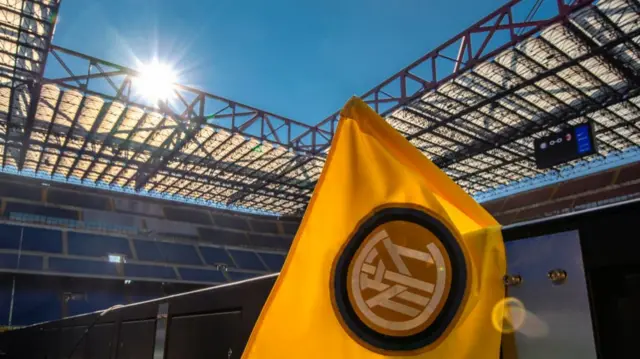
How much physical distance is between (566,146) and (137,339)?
1172 cm

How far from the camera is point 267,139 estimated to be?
55.8 feet

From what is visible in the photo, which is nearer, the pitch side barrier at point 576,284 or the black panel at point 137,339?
the pitch side barrier at point 576,284

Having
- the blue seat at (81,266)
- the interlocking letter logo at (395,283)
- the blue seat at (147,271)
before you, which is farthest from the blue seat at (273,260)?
the interlocking letter logo at (395,283)

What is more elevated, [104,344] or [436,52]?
[436,52]

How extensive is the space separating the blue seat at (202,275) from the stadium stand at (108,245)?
5 cm

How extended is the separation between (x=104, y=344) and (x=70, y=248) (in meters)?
20.9

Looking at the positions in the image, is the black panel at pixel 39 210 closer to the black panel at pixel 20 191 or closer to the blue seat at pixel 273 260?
the black panel at pixel 20 191

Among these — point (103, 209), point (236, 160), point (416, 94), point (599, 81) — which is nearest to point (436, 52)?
point (416, 94)

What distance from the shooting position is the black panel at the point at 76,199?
2422 centimetres

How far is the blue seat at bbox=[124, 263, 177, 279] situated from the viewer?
2162cm

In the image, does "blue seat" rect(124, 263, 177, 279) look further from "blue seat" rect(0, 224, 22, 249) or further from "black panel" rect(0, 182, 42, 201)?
"black panel" rect(0, 182, 42, 201)

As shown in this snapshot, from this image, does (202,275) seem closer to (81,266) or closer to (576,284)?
(81,266)

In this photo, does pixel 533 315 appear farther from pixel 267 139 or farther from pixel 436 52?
pixel 267 139

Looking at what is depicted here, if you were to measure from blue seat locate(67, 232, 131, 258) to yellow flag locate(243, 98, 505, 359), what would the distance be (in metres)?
23.3
